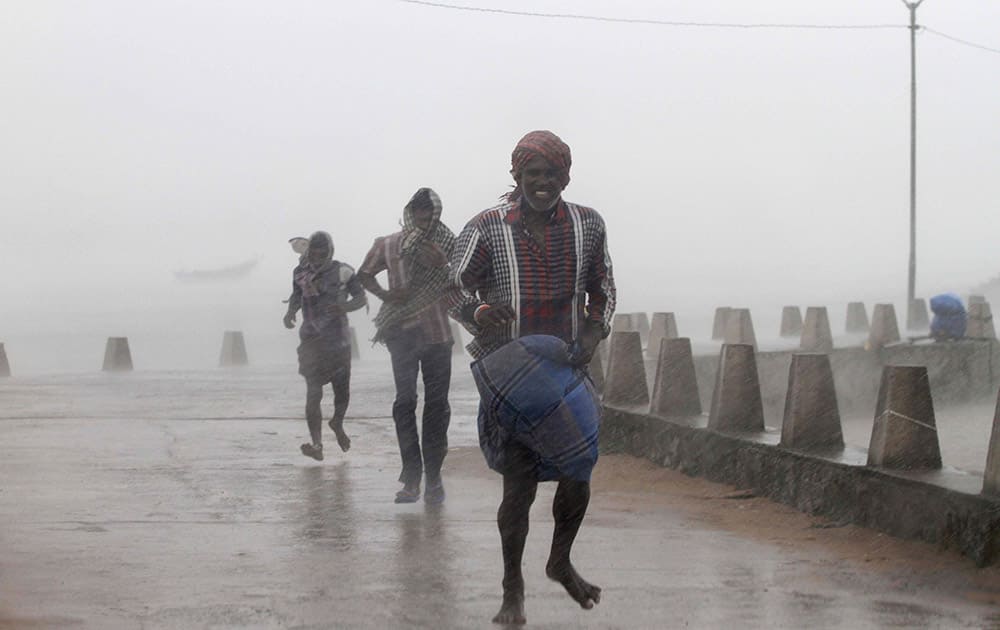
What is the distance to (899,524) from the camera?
7758 mm

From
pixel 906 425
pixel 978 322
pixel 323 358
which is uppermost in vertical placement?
pixel 323 358

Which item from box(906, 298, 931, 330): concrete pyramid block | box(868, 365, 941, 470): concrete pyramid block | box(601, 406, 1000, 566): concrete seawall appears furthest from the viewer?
box(906, 298, 931, 330): concrete pyramid block

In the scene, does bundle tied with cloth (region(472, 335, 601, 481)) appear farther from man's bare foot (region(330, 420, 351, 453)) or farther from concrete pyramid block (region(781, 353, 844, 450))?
man's bare foot (region(330, 420, 351, 453))

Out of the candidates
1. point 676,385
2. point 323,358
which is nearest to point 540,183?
point 676,385

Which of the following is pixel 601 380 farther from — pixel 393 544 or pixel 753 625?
pixel 753 625

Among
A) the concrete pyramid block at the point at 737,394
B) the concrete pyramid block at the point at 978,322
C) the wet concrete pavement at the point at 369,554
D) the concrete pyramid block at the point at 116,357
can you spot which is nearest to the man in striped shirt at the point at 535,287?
the wet concrete pavement at the point at 369,554

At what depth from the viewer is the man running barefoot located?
11578 millimetres

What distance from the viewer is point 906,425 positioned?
8.09 meters

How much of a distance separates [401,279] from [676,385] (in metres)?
2.71


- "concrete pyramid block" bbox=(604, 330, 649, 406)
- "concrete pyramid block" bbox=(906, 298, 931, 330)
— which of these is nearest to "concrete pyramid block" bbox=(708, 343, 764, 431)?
"concrete pyramid block" bbox=(604, 330, 649, 406)

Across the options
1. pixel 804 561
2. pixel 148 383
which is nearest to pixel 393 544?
pixel 804 561

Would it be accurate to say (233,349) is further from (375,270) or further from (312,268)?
(375,270)

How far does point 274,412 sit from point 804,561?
31.9ft

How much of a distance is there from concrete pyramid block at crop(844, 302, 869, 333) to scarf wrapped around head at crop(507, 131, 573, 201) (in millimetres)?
30295
